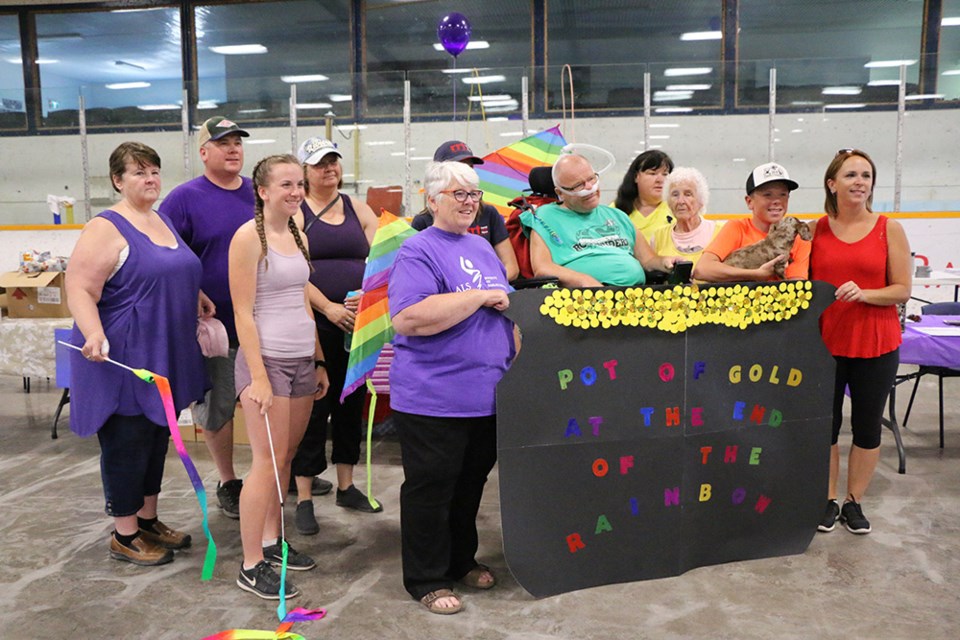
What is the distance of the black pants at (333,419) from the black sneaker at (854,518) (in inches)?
76.9

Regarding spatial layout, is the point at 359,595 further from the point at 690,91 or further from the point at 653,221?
the point at 690,91

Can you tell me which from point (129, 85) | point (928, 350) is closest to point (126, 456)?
point (928, 350)

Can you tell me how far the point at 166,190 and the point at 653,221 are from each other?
6528mm

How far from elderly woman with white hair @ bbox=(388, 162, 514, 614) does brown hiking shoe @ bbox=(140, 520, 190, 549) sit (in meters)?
1.00

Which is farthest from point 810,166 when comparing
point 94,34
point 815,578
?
point 94,34

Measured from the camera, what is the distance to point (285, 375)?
254 centimetres

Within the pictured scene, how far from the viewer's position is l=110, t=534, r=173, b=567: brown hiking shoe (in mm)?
2838

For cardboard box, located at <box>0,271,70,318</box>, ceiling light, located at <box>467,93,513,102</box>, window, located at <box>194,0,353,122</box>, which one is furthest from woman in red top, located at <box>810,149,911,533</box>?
window, located at <box>194,0,353,122</box>

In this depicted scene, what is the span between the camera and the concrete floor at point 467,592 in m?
2.37

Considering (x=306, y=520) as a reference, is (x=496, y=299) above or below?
above

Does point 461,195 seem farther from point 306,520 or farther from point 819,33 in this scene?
point 819,33

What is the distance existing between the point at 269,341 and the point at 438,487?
2.26 ft

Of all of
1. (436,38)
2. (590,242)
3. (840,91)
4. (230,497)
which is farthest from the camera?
(436,38)

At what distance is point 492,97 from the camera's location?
8344 mm
